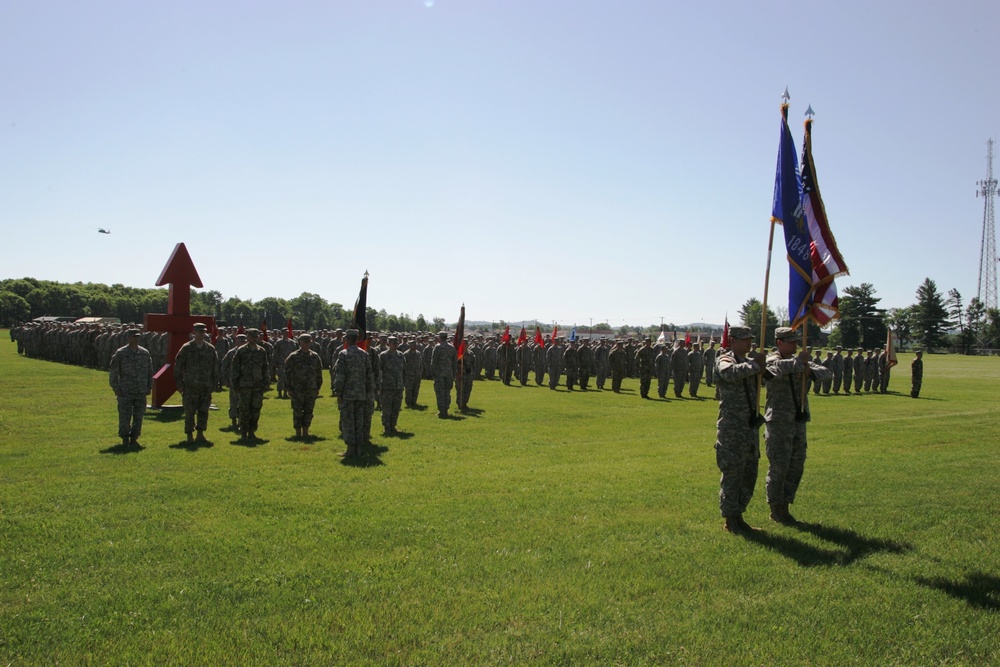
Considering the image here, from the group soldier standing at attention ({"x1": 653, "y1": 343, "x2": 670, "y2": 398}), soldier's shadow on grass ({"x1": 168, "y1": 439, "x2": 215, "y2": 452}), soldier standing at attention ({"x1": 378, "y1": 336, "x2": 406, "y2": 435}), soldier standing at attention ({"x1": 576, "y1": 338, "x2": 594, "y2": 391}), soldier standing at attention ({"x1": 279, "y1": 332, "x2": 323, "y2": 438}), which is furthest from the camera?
soldier standing at attention ({"x1": 576, "y1": 338, "x2": 594, "y2": 391})

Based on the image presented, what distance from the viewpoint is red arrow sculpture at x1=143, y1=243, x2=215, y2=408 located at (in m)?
14.9

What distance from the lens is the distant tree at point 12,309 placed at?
95750 millimetres

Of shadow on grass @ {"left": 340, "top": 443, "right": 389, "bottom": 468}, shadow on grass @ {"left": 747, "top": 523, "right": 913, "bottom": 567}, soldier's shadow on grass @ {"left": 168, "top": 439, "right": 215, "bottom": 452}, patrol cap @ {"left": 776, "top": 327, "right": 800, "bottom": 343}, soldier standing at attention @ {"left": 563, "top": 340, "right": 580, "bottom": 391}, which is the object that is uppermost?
patrol cap @ {"left": 776, "top": 327, "right": 800, "bottom": 343}

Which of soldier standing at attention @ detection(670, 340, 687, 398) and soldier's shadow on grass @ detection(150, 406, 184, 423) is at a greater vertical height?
soldier standing at attention @ detection(670, 340, 687, 398)

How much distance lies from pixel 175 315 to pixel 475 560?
460 inches

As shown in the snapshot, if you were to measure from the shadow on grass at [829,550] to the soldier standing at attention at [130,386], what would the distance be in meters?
9.67

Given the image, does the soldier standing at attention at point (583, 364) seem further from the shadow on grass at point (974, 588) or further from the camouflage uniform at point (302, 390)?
the shadow on grass at point (974, 588)

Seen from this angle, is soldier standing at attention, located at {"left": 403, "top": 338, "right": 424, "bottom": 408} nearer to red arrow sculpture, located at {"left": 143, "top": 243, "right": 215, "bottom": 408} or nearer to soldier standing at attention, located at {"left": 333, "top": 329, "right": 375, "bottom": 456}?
red arrow sculpture, located at {"left": 143, "top": 243, "right": 215, "bottom": 408}

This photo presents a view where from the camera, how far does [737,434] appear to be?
691 cm

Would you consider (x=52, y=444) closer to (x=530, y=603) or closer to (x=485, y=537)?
(x=485, y=537)

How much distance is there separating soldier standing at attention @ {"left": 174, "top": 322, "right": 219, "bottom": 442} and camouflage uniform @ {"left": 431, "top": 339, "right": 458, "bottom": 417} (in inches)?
223

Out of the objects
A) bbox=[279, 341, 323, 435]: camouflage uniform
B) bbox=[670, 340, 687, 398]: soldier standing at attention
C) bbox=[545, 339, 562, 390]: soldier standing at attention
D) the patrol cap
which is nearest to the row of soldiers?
bbox=[670, 340, 687, 398]: soldier standing at attention

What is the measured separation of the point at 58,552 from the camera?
573cm

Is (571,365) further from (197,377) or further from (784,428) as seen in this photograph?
(784,428)
